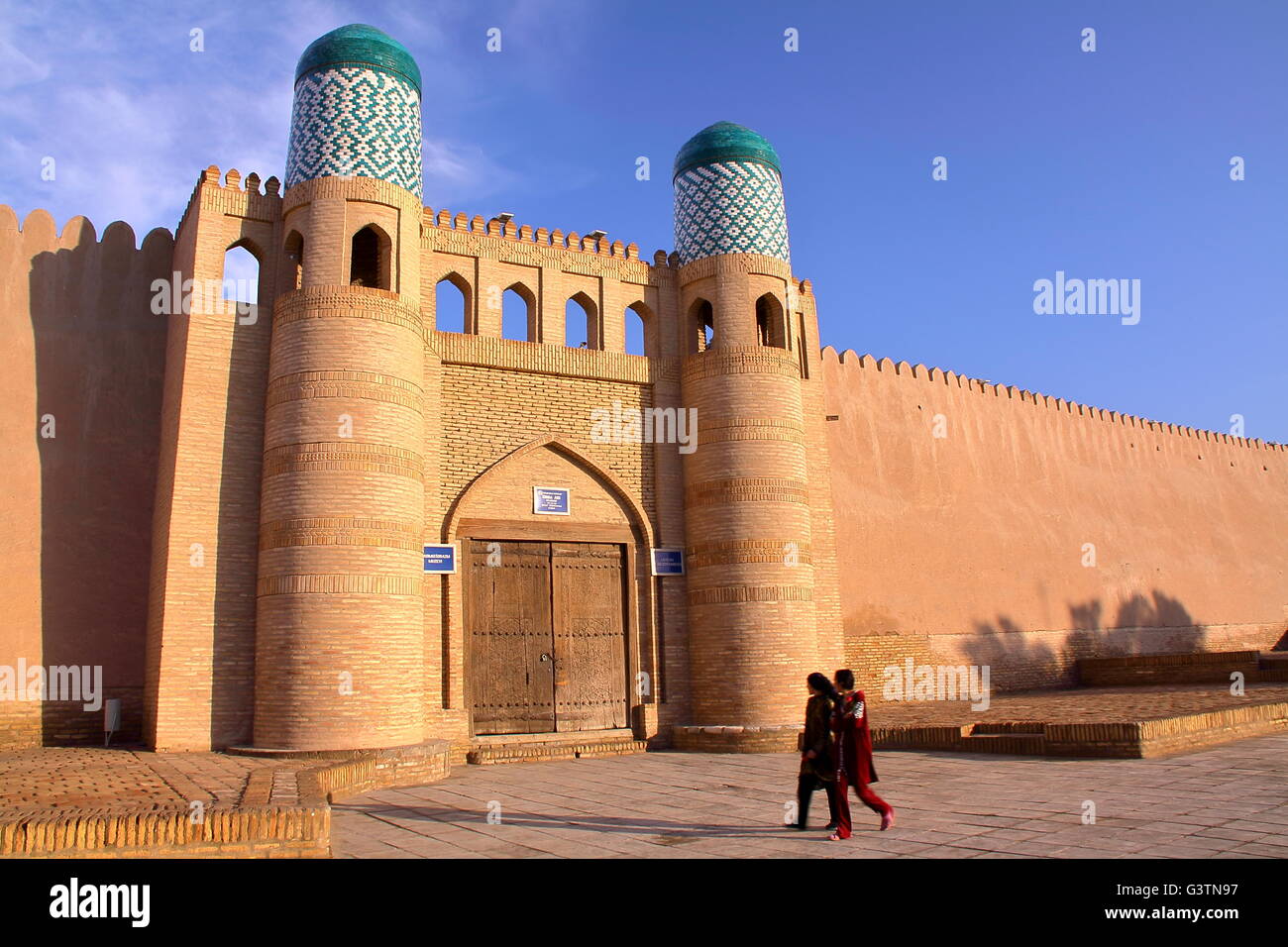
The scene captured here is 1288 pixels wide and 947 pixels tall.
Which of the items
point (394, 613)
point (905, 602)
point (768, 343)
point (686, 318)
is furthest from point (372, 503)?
point (905, 602)

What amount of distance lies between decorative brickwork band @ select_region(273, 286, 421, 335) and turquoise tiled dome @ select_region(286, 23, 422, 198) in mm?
1436

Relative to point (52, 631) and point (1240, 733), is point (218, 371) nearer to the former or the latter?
point (52, 631)

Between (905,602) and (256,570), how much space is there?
30.7 ft

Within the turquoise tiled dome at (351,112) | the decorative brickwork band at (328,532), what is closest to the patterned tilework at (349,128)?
the turquoise tiled dome at (351,112)

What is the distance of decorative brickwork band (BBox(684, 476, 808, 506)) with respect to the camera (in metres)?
12.1

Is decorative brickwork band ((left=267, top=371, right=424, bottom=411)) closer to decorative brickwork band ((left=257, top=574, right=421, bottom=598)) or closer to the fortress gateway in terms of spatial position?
the fortress gateway

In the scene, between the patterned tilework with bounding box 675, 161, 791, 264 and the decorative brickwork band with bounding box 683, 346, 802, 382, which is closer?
the decorative brickwork band with bounding box 683, 346, 802, 382

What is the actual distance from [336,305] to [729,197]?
5501mm

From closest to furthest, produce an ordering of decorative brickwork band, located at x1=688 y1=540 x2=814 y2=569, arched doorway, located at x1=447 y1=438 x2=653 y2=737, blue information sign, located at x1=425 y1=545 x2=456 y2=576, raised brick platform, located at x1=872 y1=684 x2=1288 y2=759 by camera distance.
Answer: raised brick platform, located at x1=872 y1=684 x2=1288 y2=759, blue information sign, located at x1=425 y1=545 x2=456 y2=576, arched doorway, located at x1=447 y1=438 x2=653 y2=737, decorative brickwork band, located at x1=688 y1=540 x2=814 y2=569

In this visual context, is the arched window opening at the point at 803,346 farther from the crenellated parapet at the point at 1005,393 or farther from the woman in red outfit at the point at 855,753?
the woman in red outfit at the point at 855,753

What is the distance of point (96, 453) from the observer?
34.8 ft

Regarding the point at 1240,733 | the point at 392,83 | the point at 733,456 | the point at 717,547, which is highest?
the point at 392,83

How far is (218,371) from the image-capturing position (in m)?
10.3

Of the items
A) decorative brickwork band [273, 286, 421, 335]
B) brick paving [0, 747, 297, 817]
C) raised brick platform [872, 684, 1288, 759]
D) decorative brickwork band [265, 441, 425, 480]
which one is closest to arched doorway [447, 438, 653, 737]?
decorative brickwork band [265, 441, 425, 480]
